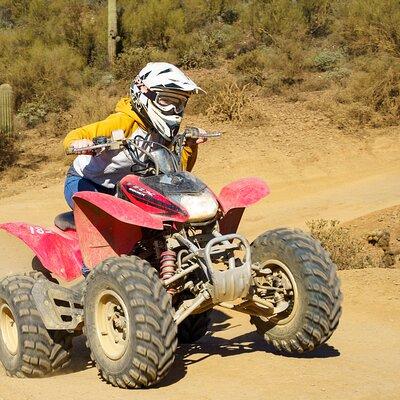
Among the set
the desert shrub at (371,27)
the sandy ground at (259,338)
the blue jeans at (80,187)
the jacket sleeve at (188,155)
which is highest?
the desert shrub at (371,27)

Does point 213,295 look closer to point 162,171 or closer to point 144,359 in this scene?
point 144,359

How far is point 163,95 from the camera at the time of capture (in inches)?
Answer: 224

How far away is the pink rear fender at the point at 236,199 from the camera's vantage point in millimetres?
5633

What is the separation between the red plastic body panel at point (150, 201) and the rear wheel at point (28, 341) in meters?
→ 1.04

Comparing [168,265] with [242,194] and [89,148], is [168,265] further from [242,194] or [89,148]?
[89,148]

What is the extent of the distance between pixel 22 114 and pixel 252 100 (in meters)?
5.45

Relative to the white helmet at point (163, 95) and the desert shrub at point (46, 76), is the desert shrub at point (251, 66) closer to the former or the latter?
the desert shrub at point (46, 76)

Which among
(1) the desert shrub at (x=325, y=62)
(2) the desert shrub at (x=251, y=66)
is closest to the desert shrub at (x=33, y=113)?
(2) the desert shrub at (x=251, y=66)

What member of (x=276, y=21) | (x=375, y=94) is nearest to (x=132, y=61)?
(x=276, y=21)

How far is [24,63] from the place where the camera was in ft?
72.1

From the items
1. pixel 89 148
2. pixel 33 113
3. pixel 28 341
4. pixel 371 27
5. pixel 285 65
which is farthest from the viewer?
pixel 285 65

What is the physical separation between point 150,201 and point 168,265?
0.41 metres

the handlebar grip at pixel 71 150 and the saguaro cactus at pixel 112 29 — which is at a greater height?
the saguaro cactus at pixel 112 29

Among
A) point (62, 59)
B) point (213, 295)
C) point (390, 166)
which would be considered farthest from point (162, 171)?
point (62, 59)
